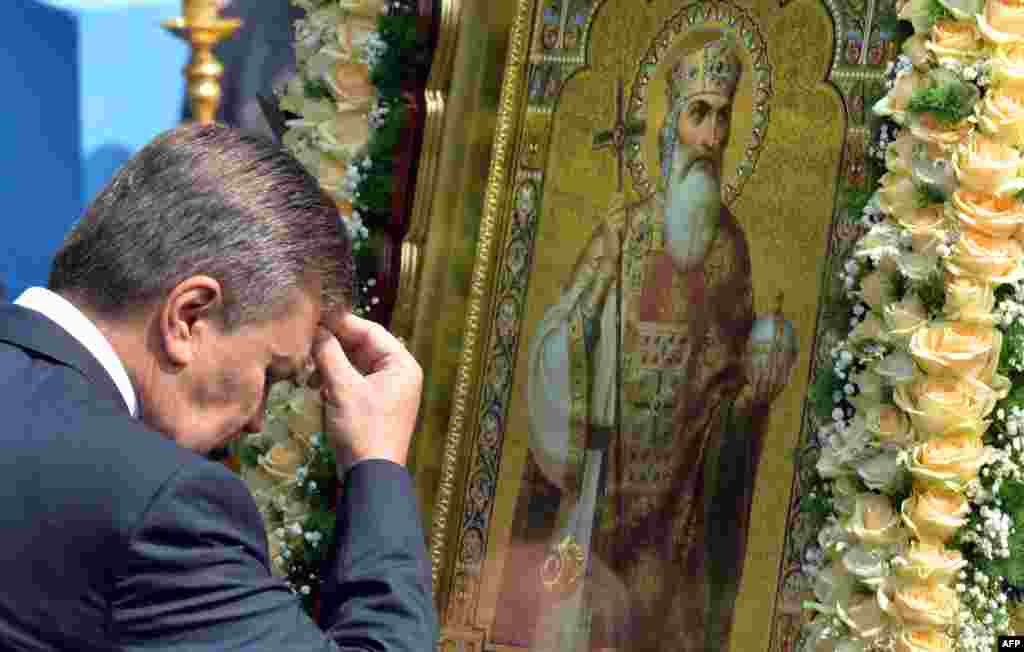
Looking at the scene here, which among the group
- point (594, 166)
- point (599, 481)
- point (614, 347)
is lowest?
point (599, 481)

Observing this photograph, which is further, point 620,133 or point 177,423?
point 620,133

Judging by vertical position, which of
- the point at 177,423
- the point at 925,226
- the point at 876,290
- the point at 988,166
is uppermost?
the point at 988,166

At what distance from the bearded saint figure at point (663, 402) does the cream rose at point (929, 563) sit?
610mm

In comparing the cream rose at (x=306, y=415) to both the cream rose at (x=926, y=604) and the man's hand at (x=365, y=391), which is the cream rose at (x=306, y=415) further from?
the man's hand at (x=365, y=391)

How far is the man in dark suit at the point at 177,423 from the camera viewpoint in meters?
1.86

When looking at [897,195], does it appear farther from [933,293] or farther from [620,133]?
[620,133]

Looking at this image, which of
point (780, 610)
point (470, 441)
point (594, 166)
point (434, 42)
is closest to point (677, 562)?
point (780, 610)

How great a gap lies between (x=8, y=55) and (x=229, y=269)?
5882 mm

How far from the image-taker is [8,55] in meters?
7.52

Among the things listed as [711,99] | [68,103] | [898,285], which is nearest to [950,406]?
[898,285]

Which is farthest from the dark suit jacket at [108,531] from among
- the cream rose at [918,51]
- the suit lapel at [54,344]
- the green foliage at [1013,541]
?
the cream rose at [918,51]

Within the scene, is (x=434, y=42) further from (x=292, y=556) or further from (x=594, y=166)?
(x=292, y=556)

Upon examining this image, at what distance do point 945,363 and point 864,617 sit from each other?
0.49 metres

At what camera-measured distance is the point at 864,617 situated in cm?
324
